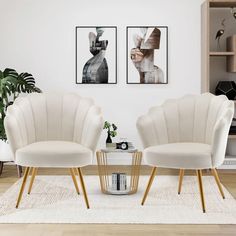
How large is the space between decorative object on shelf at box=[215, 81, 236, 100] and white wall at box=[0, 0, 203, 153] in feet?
1.06

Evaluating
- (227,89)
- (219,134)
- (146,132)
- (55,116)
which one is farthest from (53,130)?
(227,89)

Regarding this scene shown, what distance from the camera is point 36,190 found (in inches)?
181

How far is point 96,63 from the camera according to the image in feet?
20.1

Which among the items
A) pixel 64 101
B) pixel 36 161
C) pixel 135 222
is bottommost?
pixel 135 222

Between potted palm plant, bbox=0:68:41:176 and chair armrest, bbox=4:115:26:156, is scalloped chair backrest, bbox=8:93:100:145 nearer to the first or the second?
chair armrest, bbox=4:115:26:156

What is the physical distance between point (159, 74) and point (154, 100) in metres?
0.31

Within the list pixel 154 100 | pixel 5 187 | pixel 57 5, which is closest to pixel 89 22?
pixel 57 5

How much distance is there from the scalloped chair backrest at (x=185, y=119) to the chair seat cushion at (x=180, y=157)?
376mm

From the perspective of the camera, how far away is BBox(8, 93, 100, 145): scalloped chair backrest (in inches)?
174

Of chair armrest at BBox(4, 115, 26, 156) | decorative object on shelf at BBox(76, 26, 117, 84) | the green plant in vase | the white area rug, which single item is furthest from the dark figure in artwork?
chair armrest at BBox(4, 115, 26, 156)

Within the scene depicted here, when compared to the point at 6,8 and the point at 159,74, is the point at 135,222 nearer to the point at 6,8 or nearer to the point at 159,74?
the point at 159,74

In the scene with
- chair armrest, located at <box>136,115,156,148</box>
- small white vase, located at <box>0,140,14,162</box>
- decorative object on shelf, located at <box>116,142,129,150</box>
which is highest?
chair armrest, located at <box>136,115,156,148</box>

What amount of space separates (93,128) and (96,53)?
2.19 meters

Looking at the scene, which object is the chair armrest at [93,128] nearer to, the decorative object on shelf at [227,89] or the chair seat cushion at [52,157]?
the chair seat cushion at [52,157]
